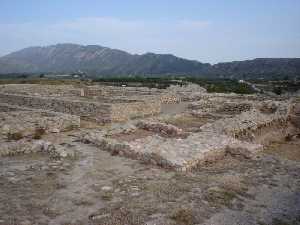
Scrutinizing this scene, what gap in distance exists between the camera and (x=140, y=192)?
7938 mm

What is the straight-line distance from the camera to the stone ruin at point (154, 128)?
1071 cm

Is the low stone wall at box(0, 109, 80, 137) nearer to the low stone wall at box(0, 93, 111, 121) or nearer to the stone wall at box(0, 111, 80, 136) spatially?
the stone wall at box(0, 111, 80, 136)

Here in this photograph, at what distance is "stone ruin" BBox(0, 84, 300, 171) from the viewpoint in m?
10.7

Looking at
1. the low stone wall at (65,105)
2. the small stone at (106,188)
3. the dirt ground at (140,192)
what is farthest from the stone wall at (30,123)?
the small stone at (106,188)

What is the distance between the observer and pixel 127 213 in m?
6.85

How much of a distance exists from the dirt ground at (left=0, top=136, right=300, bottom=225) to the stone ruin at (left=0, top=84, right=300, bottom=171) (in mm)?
473

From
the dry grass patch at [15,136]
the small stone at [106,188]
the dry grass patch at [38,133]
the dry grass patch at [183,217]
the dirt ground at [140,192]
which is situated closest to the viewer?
the dry grass patch at [183,217]

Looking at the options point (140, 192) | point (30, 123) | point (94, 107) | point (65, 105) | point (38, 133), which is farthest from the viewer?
point (65, 105)

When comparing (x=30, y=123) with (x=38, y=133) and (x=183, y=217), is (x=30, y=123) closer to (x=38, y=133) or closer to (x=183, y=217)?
(x=38, y=133)

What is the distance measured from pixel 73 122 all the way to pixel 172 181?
27.1 feet

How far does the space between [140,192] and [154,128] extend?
7.50m

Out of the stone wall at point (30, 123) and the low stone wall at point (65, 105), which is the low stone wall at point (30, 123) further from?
the low stone wall at point (65, 105)

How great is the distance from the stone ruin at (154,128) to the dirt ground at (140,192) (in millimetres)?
473

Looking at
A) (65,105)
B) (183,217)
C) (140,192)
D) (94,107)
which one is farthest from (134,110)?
(183,217)
